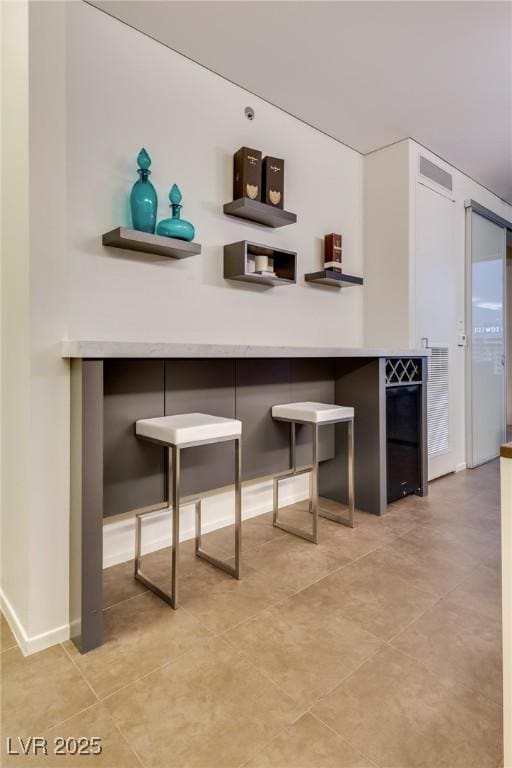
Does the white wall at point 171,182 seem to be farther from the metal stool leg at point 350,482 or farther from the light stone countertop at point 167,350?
the metal stool leg at point 350,482

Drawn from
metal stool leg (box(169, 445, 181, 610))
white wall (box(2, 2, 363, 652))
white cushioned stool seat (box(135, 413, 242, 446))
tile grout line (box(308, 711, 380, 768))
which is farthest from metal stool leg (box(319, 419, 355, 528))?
tile grout line (box(308, 711, 380, 768))

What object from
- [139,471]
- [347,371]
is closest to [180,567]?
[139,471]

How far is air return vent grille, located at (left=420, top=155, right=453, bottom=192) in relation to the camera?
3.57 meters

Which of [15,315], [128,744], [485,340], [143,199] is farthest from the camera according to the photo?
[485,340]

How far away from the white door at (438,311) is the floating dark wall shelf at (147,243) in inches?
80.9

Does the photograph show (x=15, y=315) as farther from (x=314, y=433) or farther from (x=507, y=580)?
(x=507, y=580)

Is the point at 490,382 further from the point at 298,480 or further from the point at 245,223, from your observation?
the point at 245,223

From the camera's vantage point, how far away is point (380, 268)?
360 centimetres

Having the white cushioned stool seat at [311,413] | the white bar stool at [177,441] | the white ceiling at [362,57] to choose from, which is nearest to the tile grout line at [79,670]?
the white bar stool at [177,441]

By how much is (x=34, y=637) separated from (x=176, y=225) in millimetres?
1891

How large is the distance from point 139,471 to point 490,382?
3.89 metres

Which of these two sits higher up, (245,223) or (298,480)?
(245,223)

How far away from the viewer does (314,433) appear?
8.28ft

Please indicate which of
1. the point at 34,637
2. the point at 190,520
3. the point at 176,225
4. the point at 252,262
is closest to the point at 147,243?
the point at 176,225
